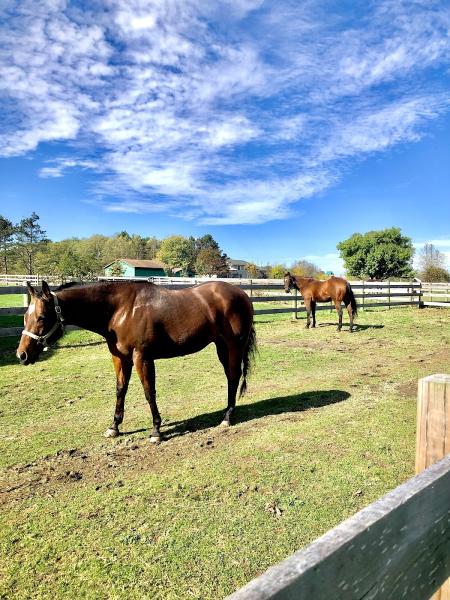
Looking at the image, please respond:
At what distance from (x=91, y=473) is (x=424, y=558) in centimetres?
308

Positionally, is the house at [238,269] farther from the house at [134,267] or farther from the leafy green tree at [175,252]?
the house at [134,267]

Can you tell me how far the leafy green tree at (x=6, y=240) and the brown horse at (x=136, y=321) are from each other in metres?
61.4

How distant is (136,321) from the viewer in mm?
4492

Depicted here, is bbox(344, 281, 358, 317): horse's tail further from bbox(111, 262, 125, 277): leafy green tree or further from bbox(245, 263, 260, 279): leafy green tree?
bbox(245, 263, 260, 279): leafy green tree

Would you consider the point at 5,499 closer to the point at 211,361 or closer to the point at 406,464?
the point at 406,464

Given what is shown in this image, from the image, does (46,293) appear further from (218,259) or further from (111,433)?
(218,259)

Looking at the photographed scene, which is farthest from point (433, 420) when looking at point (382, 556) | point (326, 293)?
point (326, 293)

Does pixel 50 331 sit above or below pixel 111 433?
above

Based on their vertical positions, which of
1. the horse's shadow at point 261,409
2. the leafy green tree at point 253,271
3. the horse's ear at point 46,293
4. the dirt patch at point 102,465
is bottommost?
the horse's shadow at point 261,409

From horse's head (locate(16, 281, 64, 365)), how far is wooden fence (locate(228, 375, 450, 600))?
387cm

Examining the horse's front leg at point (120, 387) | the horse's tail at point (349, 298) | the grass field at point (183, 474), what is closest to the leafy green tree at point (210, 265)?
the horse's tail at point (349, 298)

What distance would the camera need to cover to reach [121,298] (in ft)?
15.0

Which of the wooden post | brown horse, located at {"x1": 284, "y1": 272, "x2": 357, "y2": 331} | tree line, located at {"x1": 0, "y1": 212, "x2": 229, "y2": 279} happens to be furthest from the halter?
tree line, located at {"x1": 0, "y1": 212, "x2": 229, "y2": 279}

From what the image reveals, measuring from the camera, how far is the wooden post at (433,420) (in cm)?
177
